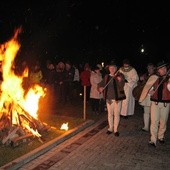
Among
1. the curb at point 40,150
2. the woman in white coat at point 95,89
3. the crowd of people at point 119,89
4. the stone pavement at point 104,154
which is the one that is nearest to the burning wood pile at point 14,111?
the curb at point 40,150

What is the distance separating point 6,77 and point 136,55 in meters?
33.1

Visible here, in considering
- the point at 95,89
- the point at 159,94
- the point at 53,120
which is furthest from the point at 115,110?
the point at 95,89

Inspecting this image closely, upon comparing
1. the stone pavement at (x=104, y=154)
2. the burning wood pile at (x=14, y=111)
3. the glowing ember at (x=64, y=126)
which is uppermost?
the burning wood pile at (x=14, y=111)

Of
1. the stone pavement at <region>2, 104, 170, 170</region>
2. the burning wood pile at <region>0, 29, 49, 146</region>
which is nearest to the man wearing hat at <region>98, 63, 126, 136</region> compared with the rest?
the stone pavement at <region>2, 104, 170, 170</region>

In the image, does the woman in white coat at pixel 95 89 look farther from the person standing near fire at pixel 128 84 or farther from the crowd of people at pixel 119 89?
the person standing near fire at pixel 128 84

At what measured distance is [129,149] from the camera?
8.27 m

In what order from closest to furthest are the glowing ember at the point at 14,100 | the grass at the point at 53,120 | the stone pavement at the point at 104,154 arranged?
the stone pavement at the point at 104,154, the grass at the point at 53,120, the glowing ember at the point at 14,100

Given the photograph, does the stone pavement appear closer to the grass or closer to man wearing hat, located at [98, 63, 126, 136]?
the grass

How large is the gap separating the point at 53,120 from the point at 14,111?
95.9 inches

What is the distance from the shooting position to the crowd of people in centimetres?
851

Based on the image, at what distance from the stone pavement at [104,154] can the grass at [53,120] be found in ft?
1.51

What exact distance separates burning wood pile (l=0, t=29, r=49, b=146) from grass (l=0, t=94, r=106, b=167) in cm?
20

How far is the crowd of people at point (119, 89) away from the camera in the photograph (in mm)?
8508

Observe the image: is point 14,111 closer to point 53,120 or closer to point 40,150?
point 40,150
